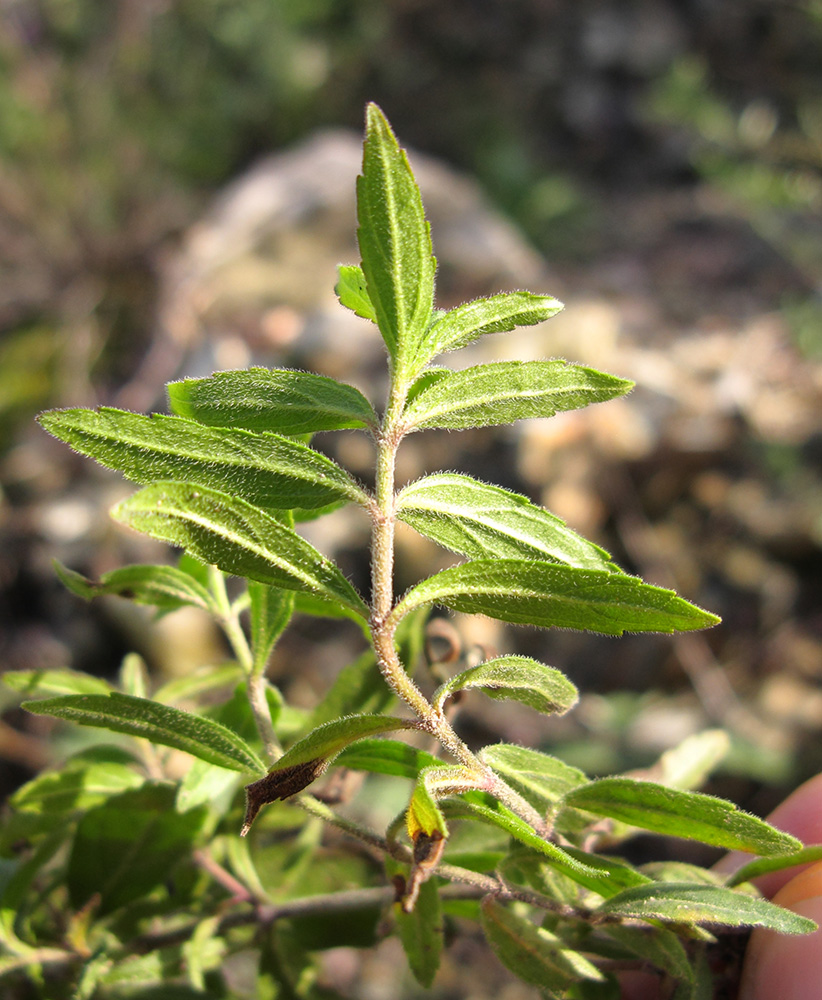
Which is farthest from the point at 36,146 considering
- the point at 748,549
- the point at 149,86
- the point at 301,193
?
the point at 748,549

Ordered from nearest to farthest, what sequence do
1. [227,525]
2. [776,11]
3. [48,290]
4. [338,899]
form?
[227,525]
[338,899]
[48,290]
[776,11]

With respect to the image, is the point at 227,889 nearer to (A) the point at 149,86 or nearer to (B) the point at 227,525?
(B) the point at 227,525

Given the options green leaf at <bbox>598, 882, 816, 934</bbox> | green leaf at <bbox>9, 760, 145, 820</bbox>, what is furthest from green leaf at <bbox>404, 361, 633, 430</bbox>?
green leaf at <bbox>9, 760, 145, 820</bbox>

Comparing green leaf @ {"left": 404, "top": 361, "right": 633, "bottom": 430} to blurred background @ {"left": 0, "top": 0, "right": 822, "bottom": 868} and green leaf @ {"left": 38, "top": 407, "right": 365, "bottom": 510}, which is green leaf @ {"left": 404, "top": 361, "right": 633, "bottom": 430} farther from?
blurred background @ {"left": 0, "top": 0, "right": 822, "bottom": 868}

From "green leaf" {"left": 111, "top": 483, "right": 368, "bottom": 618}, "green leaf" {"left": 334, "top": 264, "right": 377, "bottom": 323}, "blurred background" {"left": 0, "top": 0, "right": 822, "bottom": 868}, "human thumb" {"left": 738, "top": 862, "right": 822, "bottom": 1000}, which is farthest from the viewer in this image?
"blurred background" {"left": 0, "top": 0, "right": 822, "bottom": 868}

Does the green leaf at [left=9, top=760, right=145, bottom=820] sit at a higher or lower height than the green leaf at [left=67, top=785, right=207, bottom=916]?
higher

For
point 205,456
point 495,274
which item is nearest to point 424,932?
point 205,456

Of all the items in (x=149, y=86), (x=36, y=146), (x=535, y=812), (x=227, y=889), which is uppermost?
(x=149, y=86)

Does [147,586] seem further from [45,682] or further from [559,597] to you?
[559,597]
